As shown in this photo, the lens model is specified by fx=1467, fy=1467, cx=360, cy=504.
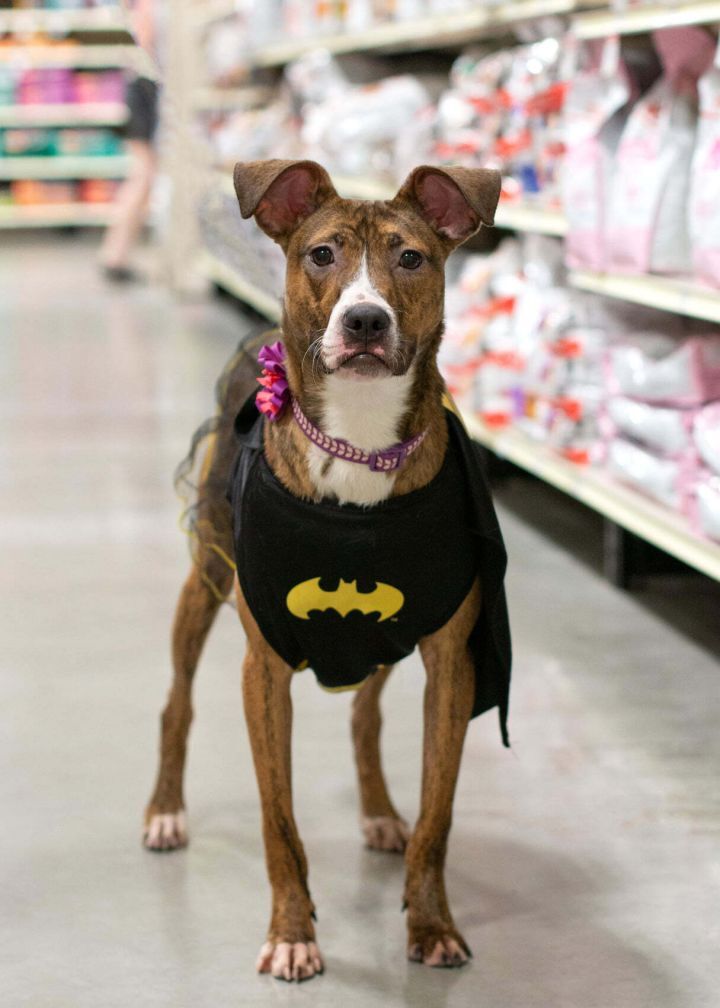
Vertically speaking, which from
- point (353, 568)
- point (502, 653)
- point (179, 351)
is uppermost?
point (353, 568)

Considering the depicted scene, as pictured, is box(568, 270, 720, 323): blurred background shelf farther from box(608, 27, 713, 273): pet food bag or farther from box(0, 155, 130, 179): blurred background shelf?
box(0, 155, 130, 179): blurred background shelf

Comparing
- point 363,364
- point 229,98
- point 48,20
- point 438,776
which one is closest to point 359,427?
point 363,364

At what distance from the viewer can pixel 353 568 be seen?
1.88 m

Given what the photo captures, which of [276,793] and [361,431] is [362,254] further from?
[276,793]

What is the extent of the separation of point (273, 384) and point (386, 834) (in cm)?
79

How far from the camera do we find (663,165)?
328 centimetres

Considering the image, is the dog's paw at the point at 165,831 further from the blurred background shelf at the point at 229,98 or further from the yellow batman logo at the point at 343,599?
the blurred background shelf at the point at 229,98

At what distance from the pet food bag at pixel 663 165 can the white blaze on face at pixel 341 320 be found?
5.29 ft

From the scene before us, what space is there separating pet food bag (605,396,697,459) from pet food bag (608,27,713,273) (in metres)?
0.32

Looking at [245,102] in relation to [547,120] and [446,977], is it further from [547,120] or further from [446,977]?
[446,977]

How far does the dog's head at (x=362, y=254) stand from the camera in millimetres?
1827

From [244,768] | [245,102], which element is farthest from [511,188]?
[245,102]

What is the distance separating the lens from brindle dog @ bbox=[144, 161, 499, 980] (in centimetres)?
189

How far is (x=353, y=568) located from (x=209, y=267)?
26.0 ft
